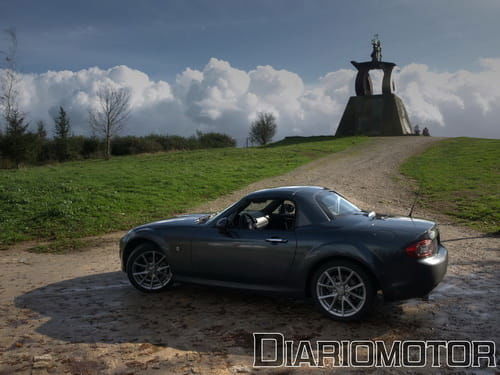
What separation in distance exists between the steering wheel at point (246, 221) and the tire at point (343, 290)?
105 centimetres

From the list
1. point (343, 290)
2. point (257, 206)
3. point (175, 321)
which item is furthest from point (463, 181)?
point (175, 321)

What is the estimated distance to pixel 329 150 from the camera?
32.8 m

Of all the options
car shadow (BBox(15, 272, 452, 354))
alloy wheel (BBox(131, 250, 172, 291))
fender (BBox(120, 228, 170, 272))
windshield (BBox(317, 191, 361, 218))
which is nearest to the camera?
car shadow (BBox(15, 272, 452, 354))

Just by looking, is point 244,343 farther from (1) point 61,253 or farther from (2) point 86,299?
(1) point 61,253

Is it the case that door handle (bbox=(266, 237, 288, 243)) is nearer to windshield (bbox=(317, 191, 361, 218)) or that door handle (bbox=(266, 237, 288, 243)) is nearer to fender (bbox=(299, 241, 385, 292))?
fender (bbox=(299, 241, 385, 292))

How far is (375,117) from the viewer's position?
4784cm

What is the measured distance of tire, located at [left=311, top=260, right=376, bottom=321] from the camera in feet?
15.0

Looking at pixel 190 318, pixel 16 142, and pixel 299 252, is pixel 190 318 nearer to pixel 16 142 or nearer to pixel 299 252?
pixel 299 252

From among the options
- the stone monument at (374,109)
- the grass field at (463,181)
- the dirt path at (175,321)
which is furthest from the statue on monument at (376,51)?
the dirt path at (175,321)

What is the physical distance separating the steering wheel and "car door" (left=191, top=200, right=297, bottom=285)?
2.4 inches

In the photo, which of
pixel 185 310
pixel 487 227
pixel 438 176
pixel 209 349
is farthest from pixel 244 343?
pixel 438 176

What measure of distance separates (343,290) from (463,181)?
15814 millimetres

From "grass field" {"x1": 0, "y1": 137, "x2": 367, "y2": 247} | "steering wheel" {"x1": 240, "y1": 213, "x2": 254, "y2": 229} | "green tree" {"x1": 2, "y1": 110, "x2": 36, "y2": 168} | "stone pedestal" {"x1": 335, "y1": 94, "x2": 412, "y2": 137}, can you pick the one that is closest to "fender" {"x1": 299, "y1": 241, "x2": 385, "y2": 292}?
"steering wheel" {"x1": 240, "y1": 213, "x2": 254, "y2": 229}

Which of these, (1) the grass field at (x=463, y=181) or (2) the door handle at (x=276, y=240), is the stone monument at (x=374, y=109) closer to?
(1) the grass field at (x=463, y=181)
